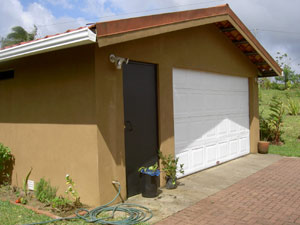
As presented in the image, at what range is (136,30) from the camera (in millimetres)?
4570

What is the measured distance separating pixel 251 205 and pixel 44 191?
356 cm

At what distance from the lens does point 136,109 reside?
5.36 metres

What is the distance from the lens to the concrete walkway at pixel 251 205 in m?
4.22

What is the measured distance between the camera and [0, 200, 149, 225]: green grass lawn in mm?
4176

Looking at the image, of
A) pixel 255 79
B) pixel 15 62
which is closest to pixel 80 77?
pixel 15 62

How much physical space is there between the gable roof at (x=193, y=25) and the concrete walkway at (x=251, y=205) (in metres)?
2.81

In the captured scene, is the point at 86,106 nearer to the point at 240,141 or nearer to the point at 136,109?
the point at 136,109

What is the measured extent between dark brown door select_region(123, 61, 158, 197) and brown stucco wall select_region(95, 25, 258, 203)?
0.49ft

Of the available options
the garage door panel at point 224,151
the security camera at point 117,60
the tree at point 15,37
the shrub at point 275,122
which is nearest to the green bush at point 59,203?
the security camera at point 117,60

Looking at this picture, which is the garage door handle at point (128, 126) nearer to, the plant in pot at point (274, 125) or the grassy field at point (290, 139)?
the grassy field at point (290, 139)

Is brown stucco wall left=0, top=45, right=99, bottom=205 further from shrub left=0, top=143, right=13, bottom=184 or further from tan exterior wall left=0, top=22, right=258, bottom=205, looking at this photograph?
shrub left=0, top=143, right=13, bottom=184

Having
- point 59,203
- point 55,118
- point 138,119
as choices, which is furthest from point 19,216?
point 138,119

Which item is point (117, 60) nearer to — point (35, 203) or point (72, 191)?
point (72, 191)

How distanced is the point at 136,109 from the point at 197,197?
1945mm
